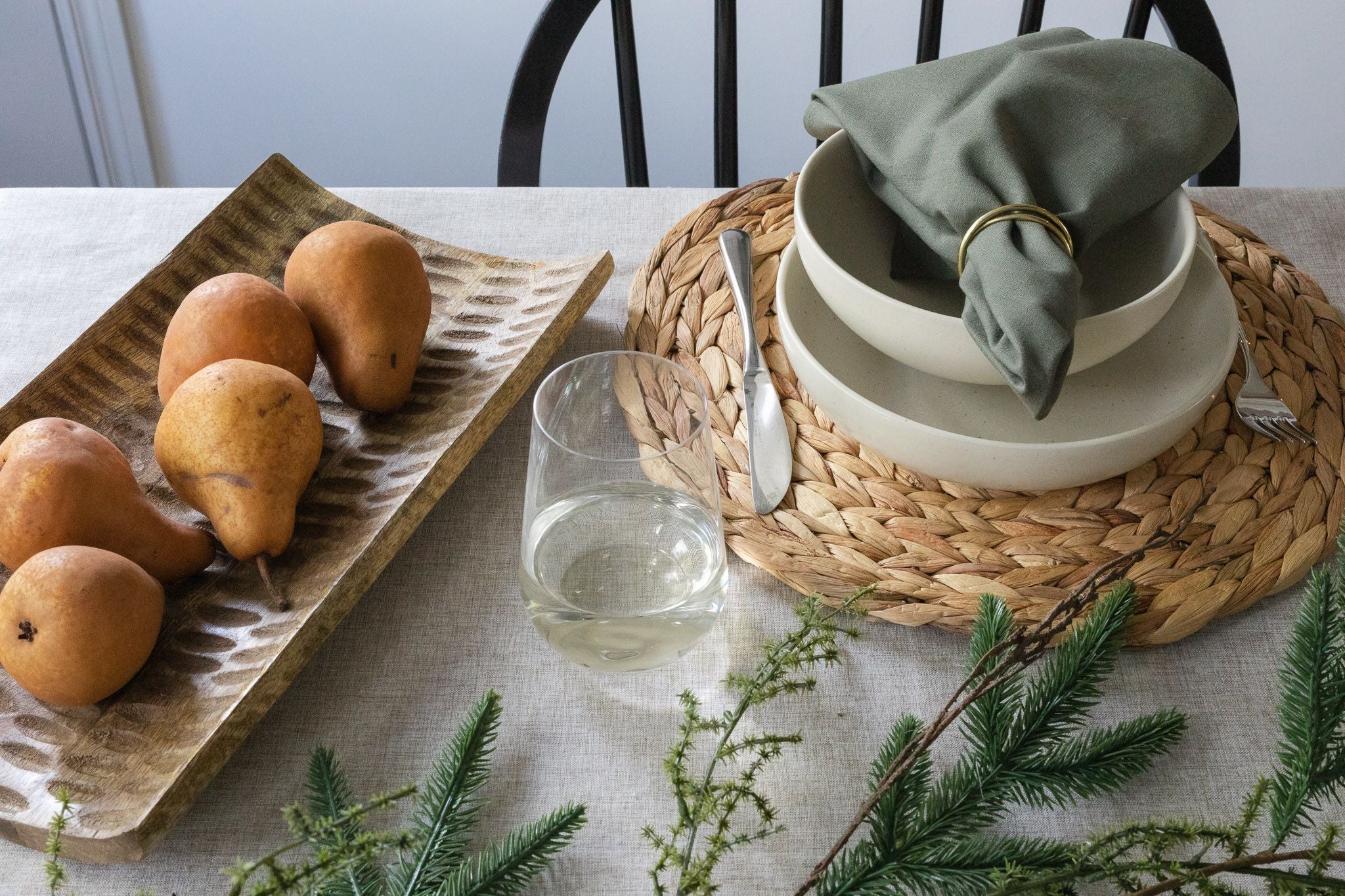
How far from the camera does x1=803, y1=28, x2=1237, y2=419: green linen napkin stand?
48 cm

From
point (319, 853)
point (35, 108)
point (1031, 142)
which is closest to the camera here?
point (319, 853)

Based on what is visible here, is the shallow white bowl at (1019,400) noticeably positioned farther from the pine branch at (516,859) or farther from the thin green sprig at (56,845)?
the thin green sprig at (56,845)

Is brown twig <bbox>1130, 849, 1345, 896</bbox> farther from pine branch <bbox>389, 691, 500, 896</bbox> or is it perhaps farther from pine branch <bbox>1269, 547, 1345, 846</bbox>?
pine branch <bbox>389, 691, 500, 896</bbox>

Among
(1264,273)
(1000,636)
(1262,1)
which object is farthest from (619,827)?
(1262,1)

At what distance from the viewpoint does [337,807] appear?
417 mm

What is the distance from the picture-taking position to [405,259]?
0.59m

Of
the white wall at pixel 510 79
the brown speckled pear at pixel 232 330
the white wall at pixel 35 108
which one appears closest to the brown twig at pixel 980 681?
the brown speckled pear at pixel 232 330

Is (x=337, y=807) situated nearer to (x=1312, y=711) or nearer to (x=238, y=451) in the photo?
(x=238, y=451)

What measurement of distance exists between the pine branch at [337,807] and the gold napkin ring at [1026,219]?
0.35 m

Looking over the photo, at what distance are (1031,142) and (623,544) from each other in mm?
269

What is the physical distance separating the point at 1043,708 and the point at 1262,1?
5.37 ft

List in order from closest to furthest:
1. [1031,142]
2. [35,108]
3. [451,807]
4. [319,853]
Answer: [319,853] → [451,807] → [1031,142] → [35,108]

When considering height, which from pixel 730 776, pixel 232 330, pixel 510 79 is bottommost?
pixel 510 79

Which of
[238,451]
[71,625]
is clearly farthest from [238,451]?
[71,625]
